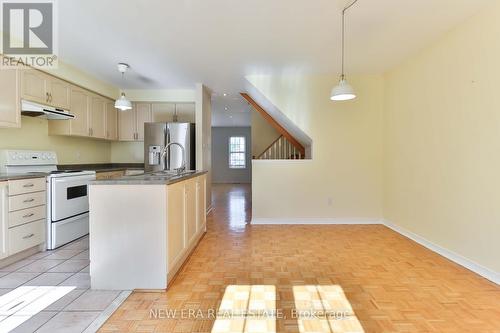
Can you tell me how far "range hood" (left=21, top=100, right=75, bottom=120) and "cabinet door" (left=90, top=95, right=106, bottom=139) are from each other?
2.23 feet

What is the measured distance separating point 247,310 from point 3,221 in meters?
2.57

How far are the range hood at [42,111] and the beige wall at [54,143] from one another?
0.20 m

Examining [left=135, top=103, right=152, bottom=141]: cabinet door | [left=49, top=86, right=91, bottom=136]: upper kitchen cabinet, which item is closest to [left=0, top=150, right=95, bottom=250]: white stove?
[left=49, top=86, right=91, bottom=136]: upper kitchen cabinet

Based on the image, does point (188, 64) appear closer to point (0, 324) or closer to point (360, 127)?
point (360, 127)

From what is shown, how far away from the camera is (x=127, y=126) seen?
532cm

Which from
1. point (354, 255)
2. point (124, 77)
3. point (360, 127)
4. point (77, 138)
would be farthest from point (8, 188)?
point (360, 127)

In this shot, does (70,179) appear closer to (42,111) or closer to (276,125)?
(42,111)

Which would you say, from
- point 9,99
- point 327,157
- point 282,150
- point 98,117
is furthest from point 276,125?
point 9,99

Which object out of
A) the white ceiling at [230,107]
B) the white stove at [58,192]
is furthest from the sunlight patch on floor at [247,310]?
the white ceiling at [230,107]

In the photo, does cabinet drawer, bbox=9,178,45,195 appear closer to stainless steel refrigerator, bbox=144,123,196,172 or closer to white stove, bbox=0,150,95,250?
white stove, bbox=0,150,95,250

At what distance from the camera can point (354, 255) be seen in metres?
2.97

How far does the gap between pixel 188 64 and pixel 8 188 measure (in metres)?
2.63

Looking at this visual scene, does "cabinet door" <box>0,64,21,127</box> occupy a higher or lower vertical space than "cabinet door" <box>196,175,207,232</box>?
higher

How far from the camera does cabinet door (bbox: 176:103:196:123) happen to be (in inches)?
214
